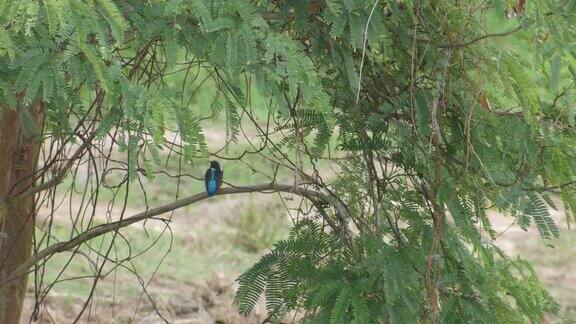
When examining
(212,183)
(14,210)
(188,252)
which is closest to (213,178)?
(212,183)

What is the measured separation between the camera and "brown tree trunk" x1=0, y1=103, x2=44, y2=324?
15.4 ft

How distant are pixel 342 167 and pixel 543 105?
0.80 m

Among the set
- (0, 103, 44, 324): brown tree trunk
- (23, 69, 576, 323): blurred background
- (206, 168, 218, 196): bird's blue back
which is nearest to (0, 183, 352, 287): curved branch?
(206, 168, 218, 196): bird's blue back

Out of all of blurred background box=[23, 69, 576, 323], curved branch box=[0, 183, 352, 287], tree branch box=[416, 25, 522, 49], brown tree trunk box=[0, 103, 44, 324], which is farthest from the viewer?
blurred background box=[23, 69, 576, 323]

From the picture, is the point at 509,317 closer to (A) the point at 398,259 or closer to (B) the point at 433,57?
(A) the point at 398,259

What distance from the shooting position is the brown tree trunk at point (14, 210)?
185 inches

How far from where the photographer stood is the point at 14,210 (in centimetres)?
484

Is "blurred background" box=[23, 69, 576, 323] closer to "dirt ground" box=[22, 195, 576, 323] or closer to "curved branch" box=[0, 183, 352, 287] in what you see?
"dirt ground" box=[22, 195, 576, 323]

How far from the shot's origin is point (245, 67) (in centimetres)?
354

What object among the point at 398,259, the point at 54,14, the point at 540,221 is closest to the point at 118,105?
the point at 54,14

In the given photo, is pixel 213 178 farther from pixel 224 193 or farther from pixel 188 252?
pixel 188 252

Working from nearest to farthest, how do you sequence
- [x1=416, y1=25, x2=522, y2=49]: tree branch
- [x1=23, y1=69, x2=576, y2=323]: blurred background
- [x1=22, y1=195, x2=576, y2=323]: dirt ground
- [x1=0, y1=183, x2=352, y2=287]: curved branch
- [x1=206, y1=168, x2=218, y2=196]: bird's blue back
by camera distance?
1. [x1=416, y1=25, x2=522, y2=49]: tree branch
2. [x1=0, y1=183, x2=352, y2=287]: curved branch
3. [x1=206, y1=168, x2=218, y2=196]: bird's blue back
4. [x1=22, y1=195, x2=576, y2=323]: dirt ground
5. [x1=23, y1=69, x2=576, y2=323]: blurred background

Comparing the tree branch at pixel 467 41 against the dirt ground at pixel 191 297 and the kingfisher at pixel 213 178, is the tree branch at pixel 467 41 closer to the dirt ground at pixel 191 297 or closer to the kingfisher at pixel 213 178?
the kingfisher at pixel 213 178

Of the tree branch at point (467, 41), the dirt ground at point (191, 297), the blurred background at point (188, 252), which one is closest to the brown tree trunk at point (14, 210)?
the dirt ground at point (191, 297)
